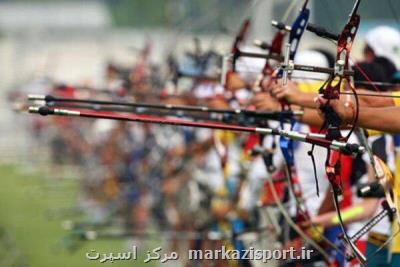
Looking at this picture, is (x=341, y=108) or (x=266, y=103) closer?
(x=341, y=108)

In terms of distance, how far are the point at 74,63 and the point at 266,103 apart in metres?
26.1

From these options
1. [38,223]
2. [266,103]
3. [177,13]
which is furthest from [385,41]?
[38,223]

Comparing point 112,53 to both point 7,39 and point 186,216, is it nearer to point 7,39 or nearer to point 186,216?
point 7,39

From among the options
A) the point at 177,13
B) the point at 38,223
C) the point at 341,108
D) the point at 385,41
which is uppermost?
the point at 177,13

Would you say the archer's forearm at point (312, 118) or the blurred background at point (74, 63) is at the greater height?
the blurred background at point (74, 63)

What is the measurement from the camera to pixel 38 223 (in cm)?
1691

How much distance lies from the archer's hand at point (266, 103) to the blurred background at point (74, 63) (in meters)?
0.66

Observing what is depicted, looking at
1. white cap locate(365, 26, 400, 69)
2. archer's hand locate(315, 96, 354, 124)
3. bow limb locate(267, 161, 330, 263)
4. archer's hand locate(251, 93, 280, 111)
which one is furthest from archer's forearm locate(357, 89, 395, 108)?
white cap locate(365, 26, 400, 69)

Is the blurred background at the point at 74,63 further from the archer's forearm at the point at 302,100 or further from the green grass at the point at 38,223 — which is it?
the archer's forearm at the point at 302,100

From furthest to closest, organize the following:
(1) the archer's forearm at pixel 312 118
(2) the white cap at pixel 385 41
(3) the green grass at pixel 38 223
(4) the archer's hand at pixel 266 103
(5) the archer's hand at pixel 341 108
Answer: (3) the green grass at pixel 38 223 → (2) the white cap at pixel 385 41 → (4) the archer's hand at pixel 266 103 → (1) the archer's forearm at pixel 312 118 → (5) the archer's hand at pixel 341 108

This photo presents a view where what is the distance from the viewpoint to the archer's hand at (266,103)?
21.4 feet

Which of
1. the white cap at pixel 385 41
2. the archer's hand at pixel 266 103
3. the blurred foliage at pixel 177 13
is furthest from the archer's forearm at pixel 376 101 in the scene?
the blurred foliage at pixel 177 13

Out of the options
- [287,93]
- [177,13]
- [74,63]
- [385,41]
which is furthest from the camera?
[74,63]

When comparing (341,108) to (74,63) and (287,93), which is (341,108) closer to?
(287,93)
